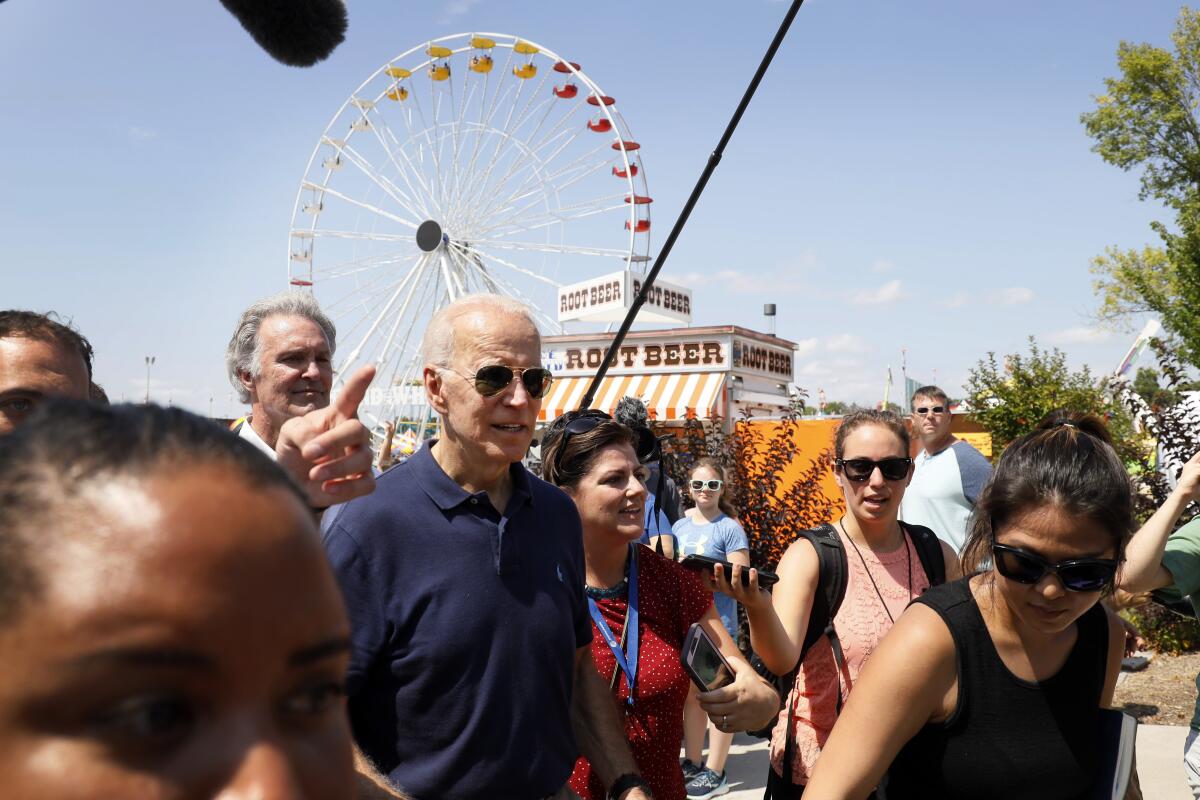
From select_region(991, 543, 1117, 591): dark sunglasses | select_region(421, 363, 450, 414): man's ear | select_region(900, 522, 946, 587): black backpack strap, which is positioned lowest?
select_region(900, 522, 946, 587): black backpack strap

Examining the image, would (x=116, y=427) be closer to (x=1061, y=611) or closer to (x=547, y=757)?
(x=547, y=757)

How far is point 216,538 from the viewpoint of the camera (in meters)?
0.63

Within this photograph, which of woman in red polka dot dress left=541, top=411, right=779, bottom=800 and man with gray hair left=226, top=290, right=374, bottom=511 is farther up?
man with gray hair left=226, top=290, right=374, bottom=511

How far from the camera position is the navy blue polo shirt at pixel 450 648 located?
86.7 inches

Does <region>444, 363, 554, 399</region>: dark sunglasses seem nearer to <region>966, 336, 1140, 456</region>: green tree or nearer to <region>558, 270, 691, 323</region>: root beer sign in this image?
<region>966, 336, 1140, 456</region>: green tree

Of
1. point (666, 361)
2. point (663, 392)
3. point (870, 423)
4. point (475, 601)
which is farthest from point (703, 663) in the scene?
Answer: point (666, 361)

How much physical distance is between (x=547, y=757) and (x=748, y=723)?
62cm

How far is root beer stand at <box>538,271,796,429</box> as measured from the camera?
2242 centimetres

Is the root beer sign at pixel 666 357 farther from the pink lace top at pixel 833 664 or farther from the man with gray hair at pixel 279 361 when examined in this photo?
the pink lace top at pixel 833 664

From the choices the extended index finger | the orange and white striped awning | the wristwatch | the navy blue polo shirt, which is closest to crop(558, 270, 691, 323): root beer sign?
the orange and white striped awning

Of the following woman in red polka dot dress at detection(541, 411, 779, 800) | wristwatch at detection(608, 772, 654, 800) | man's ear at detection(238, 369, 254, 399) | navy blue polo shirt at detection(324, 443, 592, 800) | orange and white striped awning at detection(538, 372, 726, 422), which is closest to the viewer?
navy blue polo shirt at detection(324, 443, 592, 800)

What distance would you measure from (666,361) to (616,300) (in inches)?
103

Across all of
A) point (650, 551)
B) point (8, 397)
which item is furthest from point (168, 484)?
point (650, 551)

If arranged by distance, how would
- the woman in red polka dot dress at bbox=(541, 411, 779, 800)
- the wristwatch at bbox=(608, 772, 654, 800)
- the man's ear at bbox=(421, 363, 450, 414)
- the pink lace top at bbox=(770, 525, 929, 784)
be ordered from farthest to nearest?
the pink lace top at bbox=(770, 525, 929, 784), the woman in red polka dot dress at bbox=(541, 411, 779, 800), the man's ear at bbox=(421, 363, 450, 414), the wristwatch at bbox=(608, 772, 654, 800)
